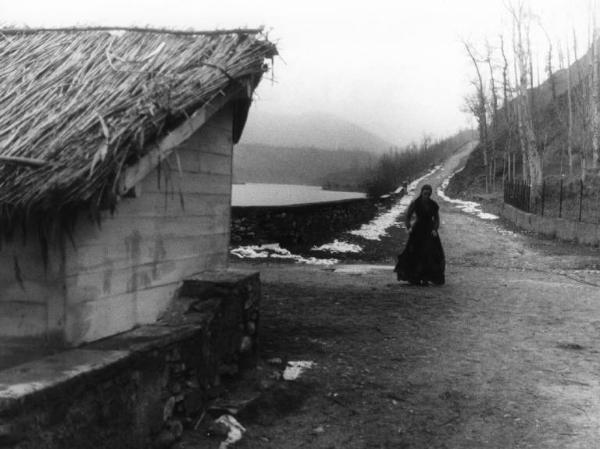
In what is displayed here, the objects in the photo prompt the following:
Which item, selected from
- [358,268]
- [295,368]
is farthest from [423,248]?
[295,368]

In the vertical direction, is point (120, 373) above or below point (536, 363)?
above

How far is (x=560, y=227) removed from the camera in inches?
752

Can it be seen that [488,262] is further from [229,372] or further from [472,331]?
[229,372]

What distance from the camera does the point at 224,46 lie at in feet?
17.6

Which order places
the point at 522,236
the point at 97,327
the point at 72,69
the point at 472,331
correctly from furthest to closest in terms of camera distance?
the point at 522,236 < the point at 472,331 < the point at 72,69 < the point at 97,327

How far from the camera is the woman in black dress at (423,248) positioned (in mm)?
10672

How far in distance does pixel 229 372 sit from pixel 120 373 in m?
1.85

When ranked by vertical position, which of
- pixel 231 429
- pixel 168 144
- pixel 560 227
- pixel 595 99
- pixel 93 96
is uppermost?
pixel 595 99

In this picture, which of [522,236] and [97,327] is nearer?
[97,327]

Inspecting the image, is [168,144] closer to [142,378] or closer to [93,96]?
Answer: [93,96]

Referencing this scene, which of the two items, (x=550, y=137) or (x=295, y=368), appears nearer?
(x=295, y=368)

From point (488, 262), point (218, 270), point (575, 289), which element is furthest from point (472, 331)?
point (488, 262)

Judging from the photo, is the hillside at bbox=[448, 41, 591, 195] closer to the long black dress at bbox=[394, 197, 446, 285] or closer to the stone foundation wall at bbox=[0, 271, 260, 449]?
the long black dress at bbox=[394, 197, 446, 285]

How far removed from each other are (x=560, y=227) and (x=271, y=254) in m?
10.1
